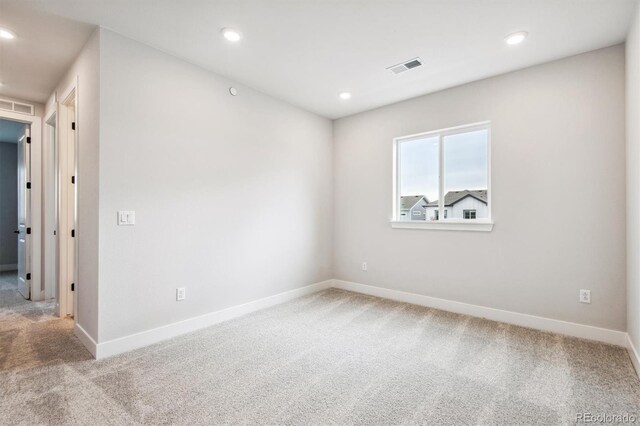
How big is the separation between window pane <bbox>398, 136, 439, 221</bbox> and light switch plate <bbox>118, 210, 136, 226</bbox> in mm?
3258

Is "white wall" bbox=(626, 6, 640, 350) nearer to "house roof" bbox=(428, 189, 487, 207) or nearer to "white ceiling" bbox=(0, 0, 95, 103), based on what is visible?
"house roof" bbox=(428, 189, 487, 207)

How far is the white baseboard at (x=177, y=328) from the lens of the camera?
254cm

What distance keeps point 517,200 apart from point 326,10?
106 inches

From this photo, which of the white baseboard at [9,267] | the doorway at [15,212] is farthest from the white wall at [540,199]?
the white baseboard at [9,267]

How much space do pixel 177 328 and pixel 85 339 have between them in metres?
0.75

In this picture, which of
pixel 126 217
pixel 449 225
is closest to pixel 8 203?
pixel 126 217

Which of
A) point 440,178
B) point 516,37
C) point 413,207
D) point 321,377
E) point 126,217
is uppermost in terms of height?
point 516,37

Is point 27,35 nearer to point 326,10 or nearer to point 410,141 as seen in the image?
point 326,10

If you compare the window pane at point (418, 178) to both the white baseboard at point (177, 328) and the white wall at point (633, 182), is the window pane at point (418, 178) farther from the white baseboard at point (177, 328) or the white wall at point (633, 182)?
the white baseboard at point (177, 328)

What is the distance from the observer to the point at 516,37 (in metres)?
2.65

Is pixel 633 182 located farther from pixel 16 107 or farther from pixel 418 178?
pixel 16 107

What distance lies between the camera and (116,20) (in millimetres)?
2453

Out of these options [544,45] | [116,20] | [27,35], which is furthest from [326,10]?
[27,35]

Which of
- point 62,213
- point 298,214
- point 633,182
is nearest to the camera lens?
point 633,182
